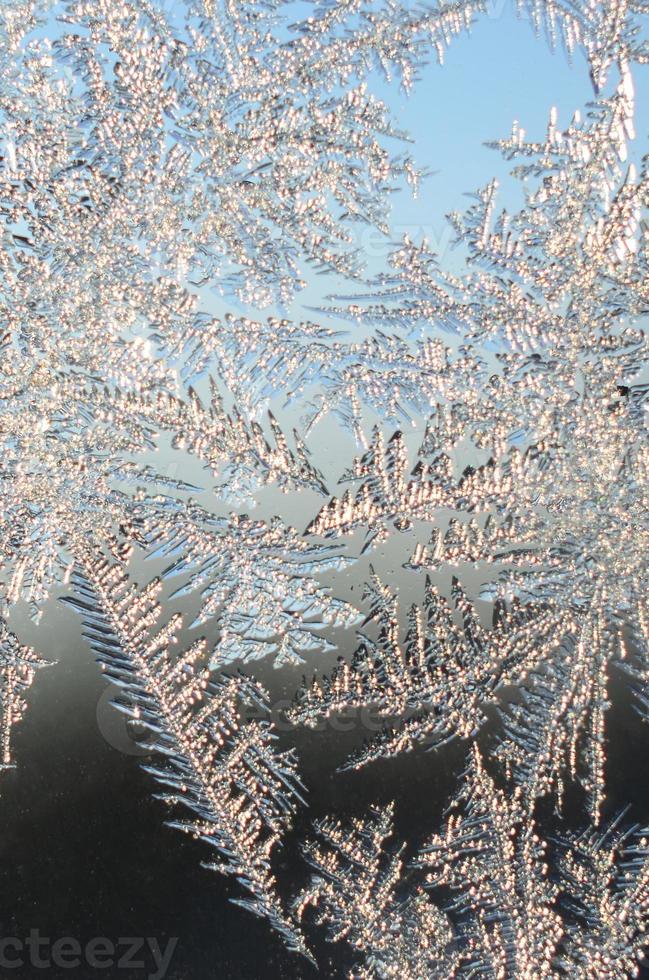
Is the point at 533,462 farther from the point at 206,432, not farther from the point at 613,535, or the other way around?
the point at 206,432

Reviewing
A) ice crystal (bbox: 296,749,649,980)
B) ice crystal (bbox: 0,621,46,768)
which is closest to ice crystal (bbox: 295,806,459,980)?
ice crystal (bbox: 296,749,649,980)

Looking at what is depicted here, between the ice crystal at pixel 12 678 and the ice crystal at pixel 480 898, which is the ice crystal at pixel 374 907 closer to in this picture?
the ice crystal at pixel 480 898

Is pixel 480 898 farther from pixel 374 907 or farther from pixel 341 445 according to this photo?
pixel 341 445

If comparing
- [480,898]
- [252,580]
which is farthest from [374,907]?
[252,580]

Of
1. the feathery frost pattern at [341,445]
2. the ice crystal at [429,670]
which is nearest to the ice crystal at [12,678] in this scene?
the feathery frost pattern at [341,445]

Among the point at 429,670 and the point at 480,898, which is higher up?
the point at 429,670

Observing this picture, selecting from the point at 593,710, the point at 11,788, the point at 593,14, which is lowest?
the point at 11,788

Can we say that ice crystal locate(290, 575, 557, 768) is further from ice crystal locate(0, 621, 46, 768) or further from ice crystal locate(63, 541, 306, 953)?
ice crystal locate(0, 621, 46, 768)

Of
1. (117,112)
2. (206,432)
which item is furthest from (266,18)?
(206,432)
